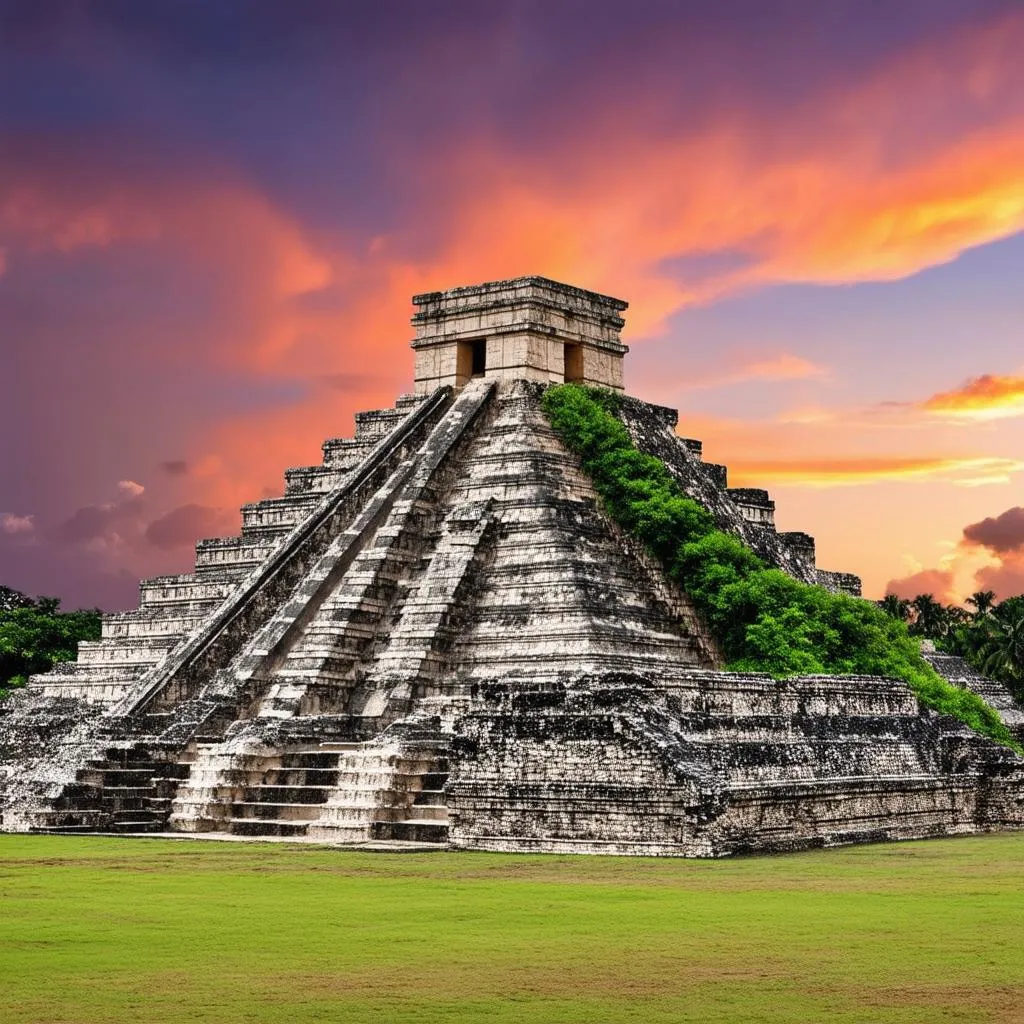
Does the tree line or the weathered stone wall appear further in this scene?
the tree line

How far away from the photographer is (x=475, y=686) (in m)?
19.9

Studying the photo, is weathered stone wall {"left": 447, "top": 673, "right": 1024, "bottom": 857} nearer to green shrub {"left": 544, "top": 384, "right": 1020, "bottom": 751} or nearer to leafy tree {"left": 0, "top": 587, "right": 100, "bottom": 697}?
green shrub {"left": 544, "top": 384, "right": 1020, "bottom": 751}

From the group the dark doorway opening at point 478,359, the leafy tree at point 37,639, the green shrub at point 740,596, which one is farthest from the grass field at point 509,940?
the leafy tree at point 37,639

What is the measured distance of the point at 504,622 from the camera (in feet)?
81.0

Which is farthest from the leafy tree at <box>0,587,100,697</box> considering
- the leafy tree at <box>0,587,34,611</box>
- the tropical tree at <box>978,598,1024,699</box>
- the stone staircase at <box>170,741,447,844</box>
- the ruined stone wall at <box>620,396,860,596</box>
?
the tropical tree at <box>978,598,1024,699</box>

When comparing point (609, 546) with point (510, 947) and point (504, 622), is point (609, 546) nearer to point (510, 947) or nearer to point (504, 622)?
point (504, 622)

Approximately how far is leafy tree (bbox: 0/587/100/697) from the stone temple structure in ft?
25.8

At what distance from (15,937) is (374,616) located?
14477 millimetres

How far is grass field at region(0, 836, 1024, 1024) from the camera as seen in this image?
8.75 m

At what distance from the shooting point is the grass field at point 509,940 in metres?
8.75

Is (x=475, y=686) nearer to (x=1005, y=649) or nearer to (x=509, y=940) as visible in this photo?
(x=509, y=940)

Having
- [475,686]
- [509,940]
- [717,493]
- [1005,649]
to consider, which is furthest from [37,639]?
[509,940]

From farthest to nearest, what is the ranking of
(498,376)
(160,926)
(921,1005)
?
(498,376) → (160,926) → (921,1005)

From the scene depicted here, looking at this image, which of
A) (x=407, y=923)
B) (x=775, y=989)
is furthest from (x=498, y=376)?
(x=775, y=989)
